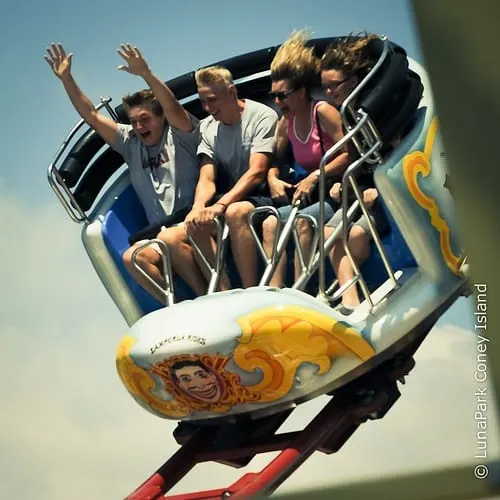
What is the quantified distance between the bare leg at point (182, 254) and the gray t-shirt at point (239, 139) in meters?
0.30

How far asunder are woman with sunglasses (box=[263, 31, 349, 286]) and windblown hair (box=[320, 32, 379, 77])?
119 mm

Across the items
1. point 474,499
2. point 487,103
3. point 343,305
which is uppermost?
point 487,103

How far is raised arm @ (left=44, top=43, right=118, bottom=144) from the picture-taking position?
3689 mm

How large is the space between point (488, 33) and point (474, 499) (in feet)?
0.83

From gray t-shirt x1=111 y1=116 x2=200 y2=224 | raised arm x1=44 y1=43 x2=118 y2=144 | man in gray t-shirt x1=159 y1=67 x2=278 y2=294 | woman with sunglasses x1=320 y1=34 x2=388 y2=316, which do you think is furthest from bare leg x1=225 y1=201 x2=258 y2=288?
raised arm x1=44 y1=43 x2=118 y2=144

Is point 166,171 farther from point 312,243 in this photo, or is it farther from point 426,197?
point 426,197

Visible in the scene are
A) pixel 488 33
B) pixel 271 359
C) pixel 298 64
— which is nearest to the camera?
pixel 488 33

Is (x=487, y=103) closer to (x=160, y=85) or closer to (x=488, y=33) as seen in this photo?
(x=488, y=33)

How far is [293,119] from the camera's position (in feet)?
10.7

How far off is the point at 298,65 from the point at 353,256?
26.6 inches

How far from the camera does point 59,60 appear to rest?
370 centimetres

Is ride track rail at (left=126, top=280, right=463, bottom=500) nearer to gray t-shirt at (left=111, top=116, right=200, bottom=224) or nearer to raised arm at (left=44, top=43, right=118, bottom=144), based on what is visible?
gray t-shirt at (left=111, top=116, right=200, bottom=224)

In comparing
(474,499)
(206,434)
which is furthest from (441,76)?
(206,434)

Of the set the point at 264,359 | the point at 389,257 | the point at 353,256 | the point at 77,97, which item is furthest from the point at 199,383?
the point at 77,97
